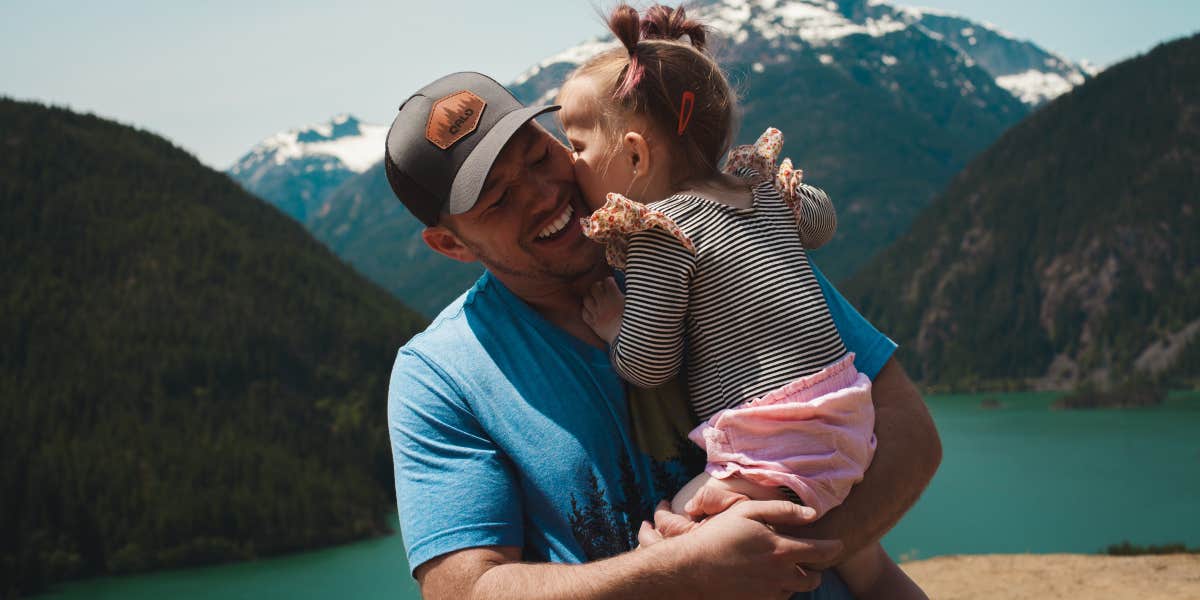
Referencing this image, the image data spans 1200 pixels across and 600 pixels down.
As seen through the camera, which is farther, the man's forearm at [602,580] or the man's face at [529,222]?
the man's face at [529,222]

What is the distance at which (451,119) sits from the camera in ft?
9.61

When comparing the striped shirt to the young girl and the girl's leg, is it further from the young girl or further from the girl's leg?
the girl's leg

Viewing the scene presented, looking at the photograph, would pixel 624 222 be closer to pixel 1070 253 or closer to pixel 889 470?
pixel 889 470

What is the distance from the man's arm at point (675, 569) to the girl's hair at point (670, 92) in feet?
3.49

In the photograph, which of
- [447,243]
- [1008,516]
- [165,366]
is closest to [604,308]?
[447,243]

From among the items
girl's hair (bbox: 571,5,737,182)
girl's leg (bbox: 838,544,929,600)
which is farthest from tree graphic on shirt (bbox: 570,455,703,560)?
girl's hair (bbox: 571,5,737,182)

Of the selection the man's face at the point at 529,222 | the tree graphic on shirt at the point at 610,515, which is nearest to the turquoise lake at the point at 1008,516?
the man's face at the point at 529,222

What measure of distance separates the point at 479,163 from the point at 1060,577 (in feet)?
51.9

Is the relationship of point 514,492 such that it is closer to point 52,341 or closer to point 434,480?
point 434,480

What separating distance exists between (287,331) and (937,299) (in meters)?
80.2

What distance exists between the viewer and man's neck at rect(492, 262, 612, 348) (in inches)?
117

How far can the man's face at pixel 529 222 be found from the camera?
2957 millimetres

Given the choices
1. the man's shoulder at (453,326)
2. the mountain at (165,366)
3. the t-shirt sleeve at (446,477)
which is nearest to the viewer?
the t-shirt sleeve at (446,477)

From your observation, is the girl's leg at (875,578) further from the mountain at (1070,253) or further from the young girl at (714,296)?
the mountain at (1070,253)
